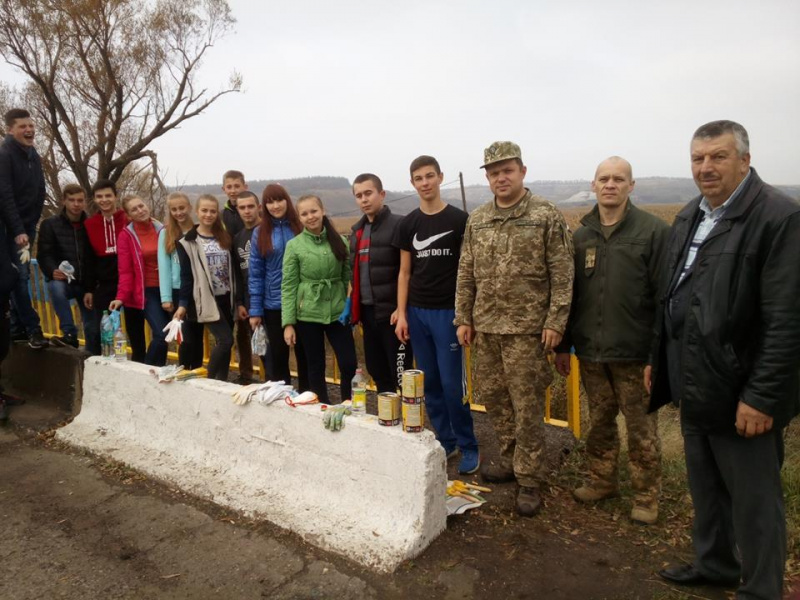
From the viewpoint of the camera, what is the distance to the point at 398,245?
4184mm

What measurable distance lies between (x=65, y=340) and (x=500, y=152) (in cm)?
511

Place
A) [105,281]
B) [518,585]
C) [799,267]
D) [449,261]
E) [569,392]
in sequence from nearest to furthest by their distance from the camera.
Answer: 1. [799,267]
2. [518,585]
3. [449,261]
4. [569,392]
5. [105,281]

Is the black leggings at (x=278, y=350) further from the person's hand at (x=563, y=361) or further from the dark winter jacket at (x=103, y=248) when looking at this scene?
the person's hand at (x=563, y=361)

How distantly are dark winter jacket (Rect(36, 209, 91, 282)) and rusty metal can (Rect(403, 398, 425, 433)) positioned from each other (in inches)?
174

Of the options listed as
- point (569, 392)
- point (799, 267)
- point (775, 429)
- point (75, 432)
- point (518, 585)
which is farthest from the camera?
point (75, 432)

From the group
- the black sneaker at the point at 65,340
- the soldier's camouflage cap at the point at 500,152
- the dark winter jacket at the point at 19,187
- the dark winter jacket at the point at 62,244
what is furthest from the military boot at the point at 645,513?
the dark winter jacket at the point at 19,187

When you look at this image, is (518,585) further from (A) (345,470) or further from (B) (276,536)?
(B) (276,536)

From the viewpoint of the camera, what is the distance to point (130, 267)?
18.2 feet

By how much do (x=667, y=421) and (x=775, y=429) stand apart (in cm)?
381

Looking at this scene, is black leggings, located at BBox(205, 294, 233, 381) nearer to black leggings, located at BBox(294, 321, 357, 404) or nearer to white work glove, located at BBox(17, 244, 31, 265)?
black leggings, located at BBox(294, 321, 357, 404)

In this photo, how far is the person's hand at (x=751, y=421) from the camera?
2.41 meters

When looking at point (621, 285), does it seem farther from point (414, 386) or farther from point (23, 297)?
point (23, 297)

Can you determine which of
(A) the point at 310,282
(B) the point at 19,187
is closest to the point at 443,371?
(A) the point at 310,282

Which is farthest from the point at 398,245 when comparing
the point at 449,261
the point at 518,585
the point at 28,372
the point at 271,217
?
the point at 28,372
